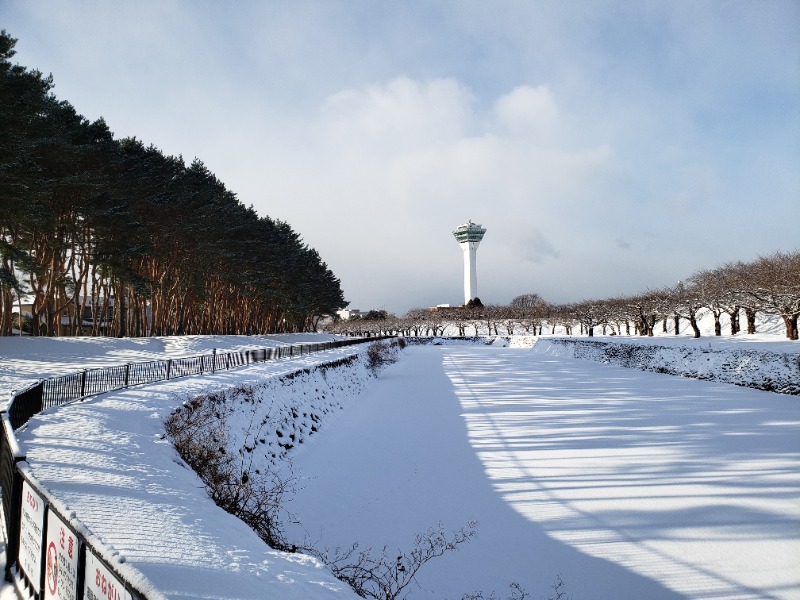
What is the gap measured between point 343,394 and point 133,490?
15882 millimetres

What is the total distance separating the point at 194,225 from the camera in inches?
1479

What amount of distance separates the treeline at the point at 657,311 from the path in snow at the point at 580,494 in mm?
22451

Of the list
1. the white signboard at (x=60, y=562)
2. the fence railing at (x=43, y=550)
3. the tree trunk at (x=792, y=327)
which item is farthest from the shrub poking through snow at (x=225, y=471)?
the tree trunk at (x=792, y=327)

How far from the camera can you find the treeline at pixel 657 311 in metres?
35.8

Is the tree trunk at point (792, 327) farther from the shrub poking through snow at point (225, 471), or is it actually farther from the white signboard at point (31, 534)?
the white signboard at point (31, 534)

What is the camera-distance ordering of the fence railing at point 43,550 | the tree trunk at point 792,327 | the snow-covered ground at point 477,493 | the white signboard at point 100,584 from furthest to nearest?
the tree trunk at point 792,327
the snow-covered ground at point 477,493
the fence railing at point 43,550
the white signboard at point 100,584

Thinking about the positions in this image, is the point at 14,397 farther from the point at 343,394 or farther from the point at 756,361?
the point at 756,361

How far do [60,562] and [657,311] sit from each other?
6444 cm

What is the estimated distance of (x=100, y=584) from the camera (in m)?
2.96

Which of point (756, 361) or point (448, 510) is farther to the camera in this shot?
point (756, 361)

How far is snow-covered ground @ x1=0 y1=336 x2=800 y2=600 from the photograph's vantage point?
205 inches

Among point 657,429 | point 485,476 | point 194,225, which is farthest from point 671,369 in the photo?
point 194,225

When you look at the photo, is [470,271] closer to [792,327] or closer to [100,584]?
[792,327]

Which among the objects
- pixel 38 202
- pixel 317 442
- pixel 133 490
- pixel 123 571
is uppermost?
pixel 38 202
